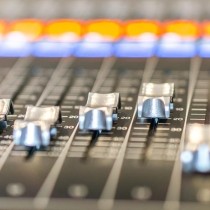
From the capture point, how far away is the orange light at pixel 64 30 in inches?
57.2

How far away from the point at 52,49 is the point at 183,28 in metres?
0.31

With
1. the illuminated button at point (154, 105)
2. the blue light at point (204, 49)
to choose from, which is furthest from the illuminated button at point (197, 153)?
the blue light at point (204, 49)

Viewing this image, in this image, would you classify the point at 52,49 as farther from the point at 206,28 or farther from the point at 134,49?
the point at 206,28

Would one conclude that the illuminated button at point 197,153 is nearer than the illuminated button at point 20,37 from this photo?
Yes

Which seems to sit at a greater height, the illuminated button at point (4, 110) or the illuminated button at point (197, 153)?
the illuminated button at point (4, 110)

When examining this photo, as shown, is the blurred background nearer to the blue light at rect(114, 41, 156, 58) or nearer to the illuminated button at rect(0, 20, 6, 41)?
the illuminated button at rect(0, 20, 6, 41)

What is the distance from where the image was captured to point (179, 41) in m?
1.38

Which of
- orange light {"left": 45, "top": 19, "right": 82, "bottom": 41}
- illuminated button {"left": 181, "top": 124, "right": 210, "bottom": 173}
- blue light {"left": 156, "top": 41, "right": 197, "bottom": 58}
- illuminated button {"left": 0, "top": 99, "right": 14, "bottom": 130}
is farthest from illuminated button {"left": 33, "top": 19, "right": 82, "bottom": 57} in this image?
illuminated button {"left": 181, "top": 124, "right": 210, "bottom": 173}

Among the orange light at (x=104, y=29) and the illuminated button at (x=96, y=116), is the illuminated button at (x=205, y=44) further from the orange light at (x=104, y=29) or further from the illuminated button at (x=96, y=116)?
the illuminated button at (x=96, y=116)

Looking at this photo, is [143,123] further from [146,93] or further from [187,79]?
[187,79]

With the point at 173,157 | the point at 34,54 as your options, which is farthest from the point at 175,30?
the point at 173,157

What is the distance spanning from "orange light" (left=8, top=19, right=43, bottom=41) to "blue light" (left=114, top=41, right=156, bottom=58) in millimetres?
204

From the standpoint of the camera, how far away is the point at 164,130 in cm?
102

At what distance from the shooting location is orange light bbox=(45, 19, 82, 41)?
1.45 meters
